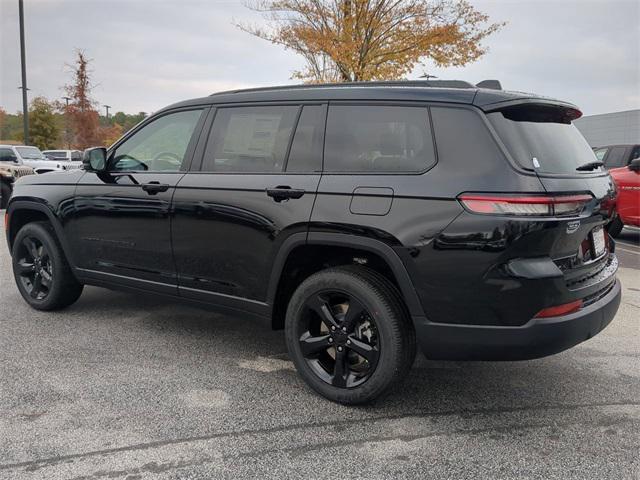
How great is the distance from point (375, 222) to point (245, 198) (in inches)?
36.5

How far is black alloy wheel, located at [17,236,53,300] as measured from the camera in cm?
488

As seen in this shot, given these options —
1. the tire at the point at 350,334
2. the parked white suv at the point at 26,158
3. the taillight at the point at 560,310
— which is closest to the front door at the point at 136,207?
the tire at the point at 350,334

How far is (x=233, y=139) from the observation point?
147 inches

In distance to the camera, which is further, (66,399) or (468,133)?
(66,399)

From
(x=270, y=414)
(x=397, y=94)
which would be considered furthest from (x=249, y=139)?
(x=270, y=414)

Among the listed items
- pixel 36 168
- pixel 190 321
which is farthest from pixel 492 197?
pixel 36 168

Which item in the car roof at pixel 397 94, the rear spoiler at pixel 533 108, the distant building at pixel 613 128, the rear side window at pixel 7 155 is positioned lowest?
the rear side window at pixel 7 155

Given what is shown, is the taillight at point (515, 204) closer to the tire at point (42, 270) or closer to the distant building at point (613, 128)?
the tire at point (42, 270)

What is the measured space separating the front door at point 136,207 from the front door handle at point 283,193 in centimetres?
88

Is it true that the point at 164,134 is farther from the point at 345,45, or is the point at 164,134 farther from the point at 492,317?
the point at 345,45

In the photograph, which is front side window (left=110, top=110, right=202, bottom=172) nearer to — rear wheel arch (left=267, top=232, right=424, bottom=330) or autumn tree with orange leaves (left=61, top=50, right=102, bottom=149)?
rear wheel arch (left=267, top=232, right=424, bottom=330)

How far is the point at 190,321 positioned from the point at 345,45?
1116 centimetres

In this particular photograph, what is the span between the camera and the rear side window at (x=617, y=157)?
1134 centimetres

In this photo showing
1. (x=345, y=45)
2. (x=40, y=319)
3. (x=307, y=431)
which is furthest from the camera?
Answer: (x=345, y=45)
